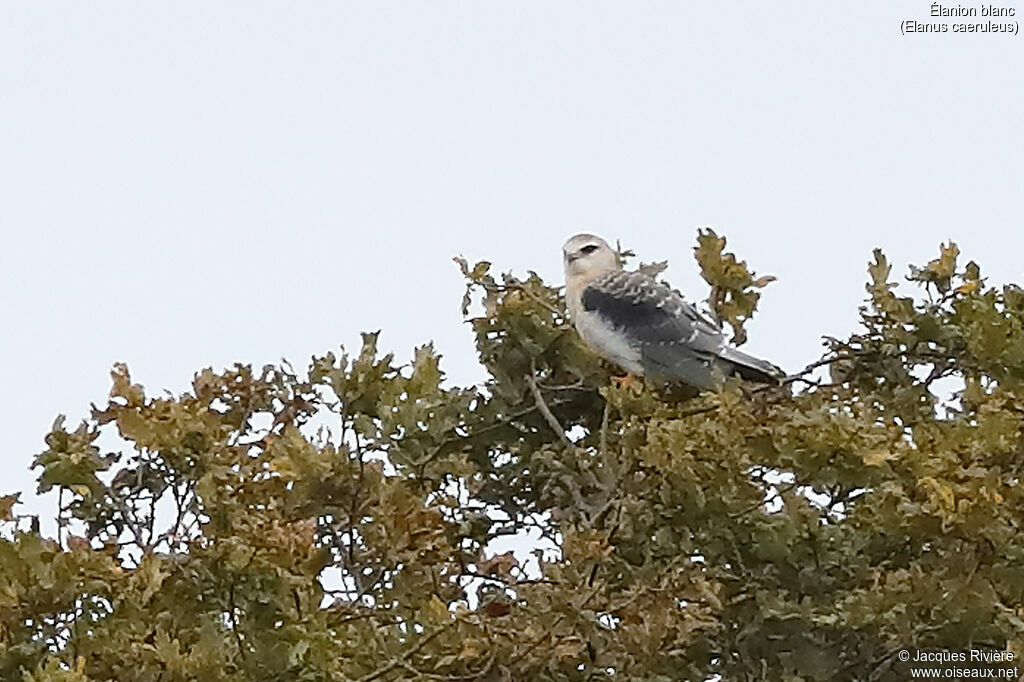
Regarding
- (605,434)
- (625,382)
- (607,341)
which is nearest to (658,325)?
(607,341)

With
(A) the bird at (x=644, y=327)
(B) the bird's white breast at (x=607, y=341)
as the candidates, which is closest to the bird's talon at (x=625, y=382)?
(A) the bird at (x=644, y=327)

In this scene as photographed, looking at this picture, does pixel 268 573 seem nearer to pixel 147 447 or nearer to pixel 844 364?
pixel 147 447

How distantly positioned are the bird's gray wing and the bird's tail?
0.17 feet

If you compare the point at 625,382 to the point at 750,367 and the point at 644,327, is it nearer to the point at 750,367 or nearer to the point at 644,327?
the point at 750,367

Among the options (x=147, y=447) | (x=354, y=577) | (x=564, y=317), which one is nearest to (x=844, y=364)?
(x=564, y=317)

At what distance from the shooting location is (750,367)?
19.5 ft

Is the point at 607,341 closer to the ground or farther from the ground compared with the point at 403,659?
farther from the ground

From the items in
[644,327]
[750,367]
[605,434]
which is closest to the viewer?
[605,434]

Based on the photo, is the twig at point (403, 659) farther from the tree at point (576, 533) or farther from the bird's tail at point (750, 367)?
the bird's tail at point (750, 367)

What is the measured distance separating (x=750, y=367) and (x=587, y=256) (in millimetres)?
1766

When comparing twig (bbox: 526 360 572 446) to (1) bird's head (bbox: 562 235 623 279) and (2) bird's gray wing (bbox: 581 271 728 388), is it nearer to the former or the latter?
(2) bird's gray wing (bbox: 581 271 728 388)

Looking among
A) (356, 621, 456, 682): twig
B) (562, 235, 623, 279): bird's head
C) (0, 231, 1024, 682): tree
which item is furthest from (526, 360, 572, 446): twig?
(562, 235, 623, 279): bird's head

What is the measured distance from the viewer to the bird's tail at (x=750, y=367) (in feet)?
18.6

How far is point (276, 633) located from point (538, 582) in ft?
1.84
